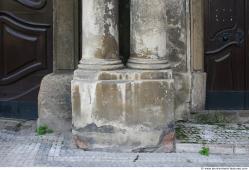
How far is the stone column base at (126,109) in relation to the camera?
7086 mm

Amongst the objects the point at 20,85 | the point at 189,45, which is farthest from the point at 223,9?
the point at 20,85

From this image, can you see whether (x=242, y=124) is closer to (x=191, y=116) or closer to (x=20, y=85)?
(x=191, y=116)

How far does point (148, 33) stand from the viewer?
7.23m

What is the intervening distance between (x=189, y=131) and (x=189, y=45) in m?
1.37

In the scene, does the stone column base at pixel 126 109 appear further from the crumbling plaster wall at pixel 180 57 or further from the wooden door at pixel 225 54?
the wooden door at pixel 225 54

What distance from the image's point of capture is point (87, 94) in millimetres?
7129

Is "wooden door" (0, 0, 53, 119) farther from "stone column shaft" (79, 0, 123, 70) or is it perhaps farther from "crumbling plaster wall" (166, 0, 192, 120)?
"stone column shaft" (79, 0, 123, 70)

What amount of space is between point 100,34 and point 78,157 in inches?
55.2

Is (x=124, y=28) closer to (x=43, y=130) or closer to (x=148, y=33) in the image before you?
(x=148, y=33)

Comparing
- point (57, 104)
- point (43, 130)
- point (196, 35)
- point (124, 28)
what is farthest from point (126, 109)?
point (196, 35)

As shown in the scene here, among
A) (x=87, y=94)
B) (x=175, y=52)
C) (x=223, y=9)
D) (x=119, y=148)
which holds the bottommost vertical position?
(x=119, y=148)

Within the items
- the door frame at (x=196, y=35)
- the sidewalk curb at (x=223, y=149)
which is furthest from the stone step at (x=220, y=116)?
the sidewalk curb at (x=223, y=149)

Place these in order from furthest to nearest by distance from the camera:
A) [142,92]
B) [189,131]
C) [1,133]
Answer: [1,133] < [189,131] < [142,92]

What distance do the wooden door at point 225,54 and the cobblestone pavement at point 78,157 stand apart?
1951mm
